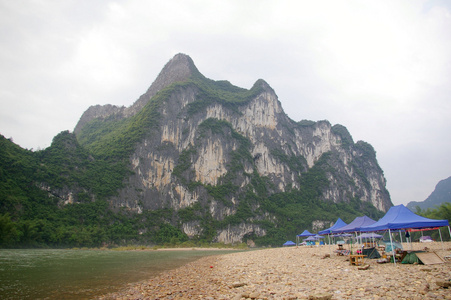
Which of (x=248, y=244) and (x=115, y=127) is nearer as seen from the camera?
(x=248, y=244)

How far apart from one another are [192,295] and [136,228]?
73.8 m

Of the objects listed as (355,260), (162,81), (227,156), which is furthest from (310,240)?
(162,81)

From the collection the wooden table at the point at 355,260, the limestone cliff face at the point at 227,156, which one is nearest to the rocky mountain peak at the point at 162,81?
the limestone cliff face at the point at 227,156

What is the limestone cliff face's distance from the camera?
300 ft

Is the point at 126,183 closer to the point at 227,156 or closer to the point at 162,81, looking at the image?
the point at 227,156

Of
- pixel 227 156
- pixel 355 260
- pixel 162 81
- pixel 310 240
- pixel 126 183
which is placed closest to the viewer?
pixel 355 260

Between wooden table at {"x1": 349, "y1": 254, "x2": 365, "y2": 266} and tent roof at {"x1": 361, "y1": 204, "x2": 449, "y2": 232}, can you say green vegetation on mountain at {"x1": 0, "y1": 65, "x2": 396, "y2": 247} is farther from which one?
tent roof at {"x1": 361, "y1": 204, "x2": 449, "y2": 232}

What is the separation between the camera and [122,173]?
279ft

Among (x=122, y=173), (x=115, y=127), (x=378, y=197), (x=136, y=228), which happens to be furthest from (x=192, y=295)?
(x=378, y=197)

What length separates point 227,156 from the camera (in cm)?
11106

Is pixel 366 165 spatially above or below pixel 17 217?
above

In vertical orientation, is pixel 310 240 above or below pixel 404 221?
below

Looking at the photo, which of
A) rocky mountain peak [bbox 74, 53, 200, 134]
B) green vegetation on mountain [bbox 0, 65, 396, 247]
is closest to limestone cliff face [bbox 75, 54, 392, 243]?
rocky mountain peak [bbox 74, 53, 200, 134]

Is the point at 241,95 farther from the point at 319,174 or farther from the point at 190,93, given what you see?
the point at 319,174
